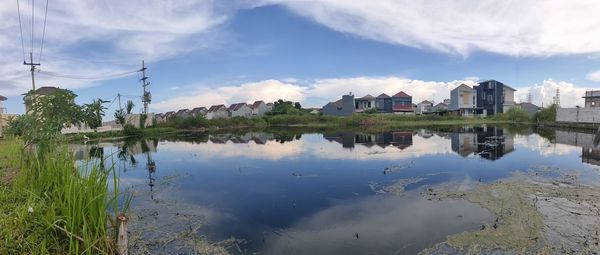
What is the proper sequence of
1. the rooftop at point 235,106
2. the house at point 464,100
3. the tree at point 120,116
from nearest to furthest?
the tree at point 120,116
the house at point 464,100
the rooftop at point 235,106

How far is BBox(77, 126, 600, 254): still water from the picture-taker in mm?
6340

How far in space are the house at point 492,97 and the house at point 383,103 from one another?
1609cm

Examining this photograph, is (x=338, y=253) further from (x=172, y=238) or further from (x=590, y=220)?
(x=590, y=220)

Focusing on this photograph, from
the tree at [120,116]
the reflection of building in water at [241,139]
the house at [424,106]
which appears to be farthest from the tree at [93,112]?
the house at [424,106]

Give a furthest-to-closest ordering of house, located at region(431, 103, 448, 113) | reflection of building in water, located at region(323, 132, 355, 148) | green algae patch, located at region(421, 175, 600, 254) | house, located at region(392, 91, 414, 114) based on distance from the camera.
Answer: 1. house, located at region(392, 91, 414, 114)
2. house, located at region(431, 103, 448, 113)
3. reflection of building in water, located at region(323, 132, 355, 148)
4. green algae patch, located at region(421, 175, 600, 254)

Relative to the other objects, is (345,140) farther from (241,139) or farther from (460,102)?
(460,102)

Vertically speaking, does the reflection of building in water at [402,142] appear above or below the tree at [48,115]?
below

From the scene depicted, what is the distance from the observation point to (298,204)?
28.4 ft

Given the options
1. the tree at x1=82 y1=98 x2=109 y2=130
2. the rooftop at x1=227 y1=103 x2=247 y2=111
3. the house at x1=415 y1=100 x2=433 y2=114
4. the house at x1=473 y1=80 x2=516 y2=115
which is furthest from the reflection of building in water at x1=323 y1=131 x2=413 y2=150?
the house at x1=415 y1=100 x2=433 y2=114

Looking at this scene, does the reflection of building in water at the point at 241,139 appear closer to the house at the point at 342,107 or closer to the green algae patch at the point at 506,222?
the green algae patch at the point at 506,222

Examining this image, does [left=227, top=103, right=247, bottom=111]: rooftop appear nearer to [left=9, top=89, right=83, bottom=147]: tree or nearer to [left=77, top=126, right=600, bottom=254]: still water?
[left=77, top=126, right=600, bottom=254]: still water

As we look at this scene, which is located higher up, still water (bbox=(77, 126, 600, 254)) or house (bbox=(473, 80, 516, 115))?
house (bbox=(473, 80, 516, 115))

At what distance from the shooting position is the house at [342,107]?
225ft

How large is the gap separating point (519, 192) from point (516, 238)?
378 centimetres
